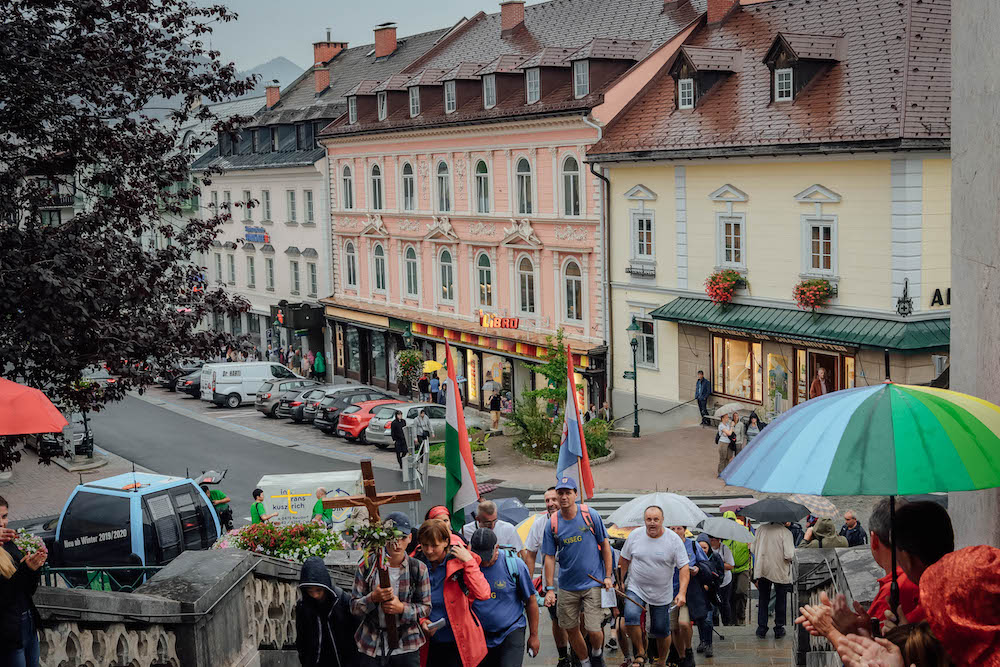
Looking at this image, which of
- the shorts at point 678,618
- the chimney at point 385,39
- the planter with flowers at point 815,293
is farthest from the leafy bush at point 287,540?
the chimney at point 385,39

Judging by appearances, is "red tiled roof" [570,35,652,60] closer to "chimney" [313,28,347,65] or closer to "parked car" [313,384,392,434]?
"parked car" [313,384,392,434]

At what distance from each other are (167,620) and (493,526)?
3.27 m

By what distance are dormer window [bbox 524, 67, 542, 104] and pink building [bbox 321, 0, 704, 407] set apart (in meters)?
0.04

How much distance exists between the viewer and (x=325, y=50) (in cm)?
5894

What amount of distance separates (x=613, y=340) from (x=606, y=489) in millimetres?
8566

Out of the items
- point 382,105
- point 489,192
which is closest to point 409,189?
point 382,105

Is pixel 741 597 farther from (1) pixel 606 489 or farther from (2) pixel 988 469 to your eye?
(1) pixel 606 489

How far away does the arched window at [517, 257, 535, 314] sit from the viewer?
3928cm

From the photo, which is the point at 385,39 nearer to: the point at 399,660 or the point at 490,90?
the point at 490,90

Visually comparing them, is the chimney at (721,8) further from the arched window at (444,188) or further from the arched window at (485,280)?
the arched window at (444,188)

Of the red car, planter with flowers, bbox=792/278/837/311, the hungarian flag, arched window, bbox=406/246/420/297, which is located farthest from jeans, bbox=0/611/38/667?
arched window, bbox=406/246/420/297

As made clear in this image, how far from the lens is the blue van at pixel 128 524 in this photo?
15.8m

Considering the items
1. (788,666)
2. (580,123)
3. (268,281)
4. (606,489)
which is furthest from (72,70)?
(268,281)

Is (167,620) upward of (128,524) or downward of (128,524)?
upward
